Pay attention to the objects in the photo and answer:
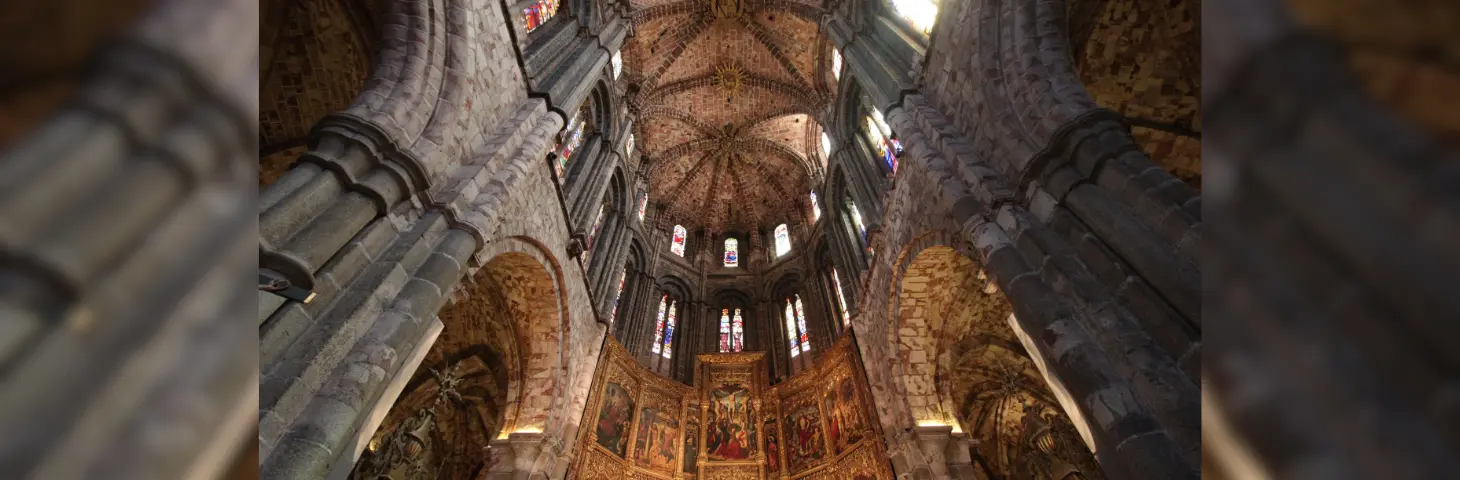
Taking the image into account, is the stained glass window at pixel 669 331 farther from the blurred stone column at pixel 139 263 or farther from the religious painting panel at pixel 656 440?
the blurred stone column at pixel 139 263

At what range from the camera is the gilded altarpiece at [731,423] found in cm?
1165

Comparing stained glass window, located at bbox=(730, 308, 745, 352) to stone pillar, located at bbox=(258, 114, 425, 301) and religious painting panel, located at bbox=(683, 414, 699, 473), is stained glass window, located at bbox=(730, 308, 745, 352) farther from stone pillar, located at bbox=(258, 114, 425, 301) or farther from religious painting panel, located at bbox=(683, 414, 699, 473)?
stone pillar, located at bbox=(258, 114, 425, 301)

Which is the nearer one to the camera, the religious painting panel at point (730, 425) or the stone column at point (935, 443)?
the stone column at point (935, 443)

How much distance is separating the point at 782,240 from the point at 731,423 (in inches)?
332

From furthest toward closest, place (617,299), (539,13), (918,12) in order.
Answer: (617,299), (539,13), (918,12)

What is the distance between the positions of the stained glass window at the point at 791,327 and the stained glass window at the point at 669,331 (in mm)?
3441

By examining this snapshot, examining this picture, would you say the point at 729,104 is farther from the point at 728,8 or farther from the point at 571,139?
the point at 571,139

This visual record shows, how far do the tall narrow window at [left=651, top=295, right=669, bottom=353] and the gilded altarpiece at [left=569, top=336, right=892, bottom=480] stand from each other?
1.90m

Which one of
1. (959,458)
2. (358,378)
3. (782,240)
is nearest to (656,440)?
(959,458)

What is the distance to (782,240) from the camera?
20.6 meters

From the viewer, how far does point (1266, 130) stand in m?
0.83

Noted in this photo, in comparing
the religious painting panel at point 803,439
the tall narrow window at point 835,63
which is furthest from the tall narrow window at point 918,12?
the religious painting panel at point 803,439

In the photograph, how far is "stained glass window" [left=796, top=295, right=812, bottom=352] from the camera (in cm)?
1603

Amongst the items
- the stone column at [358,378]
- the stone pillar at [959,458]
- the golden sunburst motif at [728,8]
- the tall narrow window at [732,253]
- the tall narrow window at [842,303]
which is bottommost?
the stone column at [358,378]
